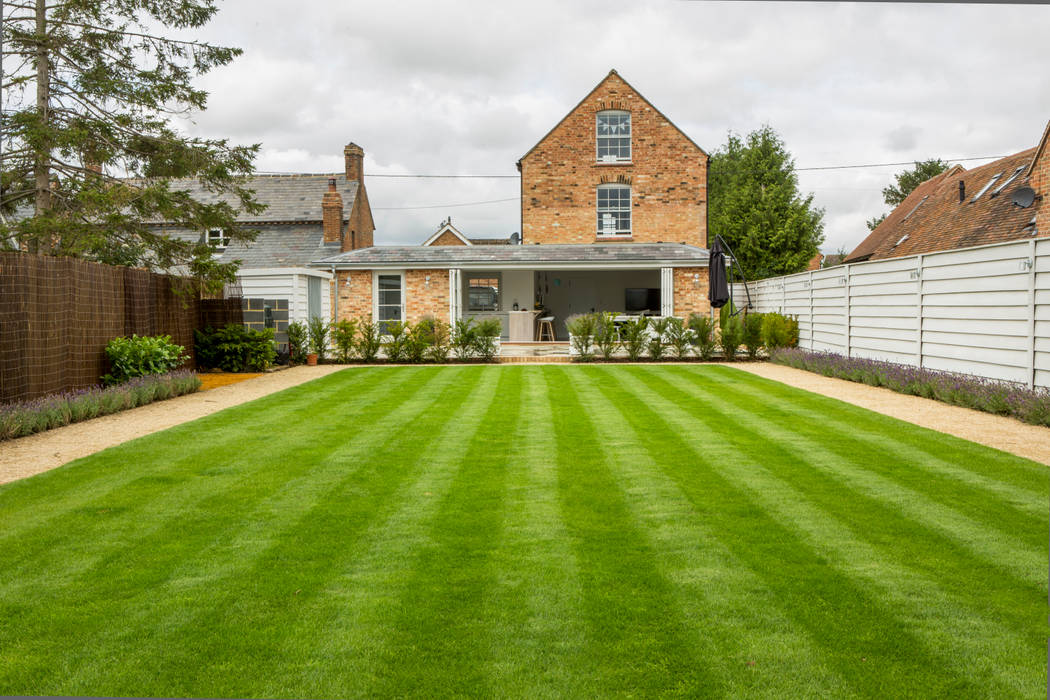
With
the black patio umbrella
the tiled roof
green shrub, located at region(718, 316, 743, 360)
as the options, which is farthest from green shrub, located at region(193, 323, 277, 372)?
the tiled roof

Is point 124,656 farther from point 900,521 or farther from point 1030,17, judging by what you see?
point 1030,17

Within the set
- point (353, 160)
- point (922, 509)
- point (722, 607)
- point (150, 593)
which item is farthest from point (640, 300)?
point (150, 593)

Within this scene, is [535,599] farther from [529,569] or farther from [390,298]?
[390,298]

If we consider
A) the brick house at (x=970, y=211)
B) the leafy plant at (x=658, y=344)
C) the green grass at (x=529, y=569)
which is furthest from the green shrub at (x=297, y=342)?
the brick house at (x=970, y=211)

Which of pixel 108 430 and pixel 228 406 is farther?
pixel 228 406

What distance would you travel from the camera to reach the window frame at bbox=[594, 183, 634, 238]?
25.2 m

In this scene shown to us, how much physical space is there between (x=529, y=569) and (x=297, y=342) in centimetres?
1465

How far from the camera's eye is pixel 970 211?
22391 mm

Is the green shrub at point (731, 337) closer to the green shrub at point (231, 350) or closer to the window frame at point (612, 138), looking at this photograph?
the window frame at point (612, 138)

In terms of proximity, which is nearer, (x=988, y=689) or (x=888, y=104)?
(x=988, y=689)

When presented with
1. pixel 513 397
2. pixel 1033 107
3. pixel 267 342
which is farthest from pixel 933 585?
pixel 267 342

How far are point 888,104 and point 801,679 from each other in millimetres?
3536

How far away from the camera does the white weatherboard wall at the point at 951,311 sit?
29.3ft

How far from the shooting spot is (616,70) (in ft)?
81.7
